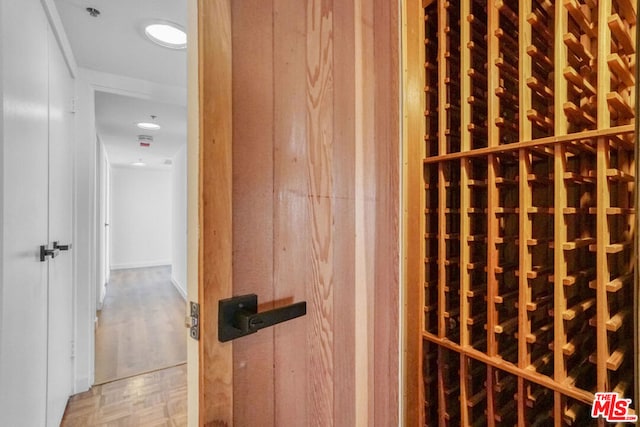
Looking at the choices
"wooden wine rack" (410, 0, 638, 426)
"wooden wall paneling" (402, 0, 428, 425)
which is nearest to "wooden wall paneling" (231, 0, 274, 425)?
"wooden wall paneling" (402, 0, 428, 425)

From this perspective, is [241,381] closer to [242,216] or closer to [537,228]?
[242,216]

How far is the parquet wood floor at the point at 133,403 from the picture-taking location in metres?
1.85

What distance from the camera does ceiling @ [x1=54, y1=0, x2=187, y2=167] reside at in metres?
1.54

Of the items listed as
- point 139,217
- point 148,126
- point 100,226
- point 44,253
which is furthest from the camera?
point 139,217

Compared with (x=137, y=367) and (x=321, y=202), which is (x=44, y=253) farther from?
(x=137, y=367)

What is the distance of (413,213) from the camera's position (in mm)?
1144

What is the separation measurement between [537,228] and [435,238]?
17.0 inches

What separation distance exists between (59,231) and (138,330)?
6.46ft

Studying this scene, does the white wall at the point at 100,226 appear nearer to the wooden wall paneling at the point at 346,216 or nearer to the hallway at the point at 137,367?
the hallway at the point at 137,367

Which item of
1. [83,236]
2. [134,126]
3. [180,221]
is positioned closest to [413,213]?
[83,236]

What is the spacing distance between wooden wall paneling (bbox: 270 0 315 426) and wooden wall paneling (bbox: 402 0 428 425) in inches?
19.0

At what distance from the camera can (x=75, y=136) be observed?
212 cm

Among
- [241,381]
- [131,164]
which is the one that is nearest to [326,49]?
[241,381]

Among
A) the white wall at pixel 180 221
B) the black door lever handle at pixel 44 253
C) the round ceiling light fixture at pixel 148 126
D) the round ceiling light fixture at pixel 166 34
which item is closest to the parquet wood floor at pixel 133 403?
the black door lever handle at pixel 44 253
